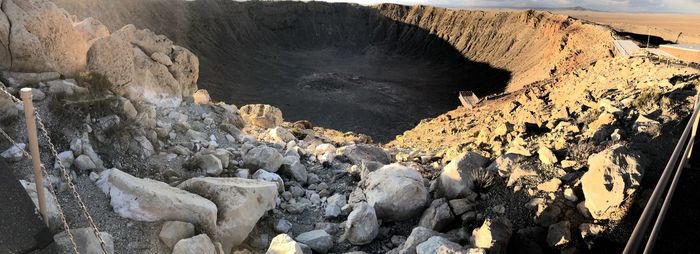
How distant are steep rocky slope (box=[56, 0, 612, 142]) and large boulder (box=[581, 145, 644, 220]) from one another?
1864cm

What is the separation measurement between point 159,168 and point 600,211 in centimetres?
500

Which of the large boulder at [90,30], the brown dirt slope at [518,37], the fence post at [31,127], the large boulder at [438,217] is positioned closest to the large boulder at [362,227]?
the large boulder at [438,217]

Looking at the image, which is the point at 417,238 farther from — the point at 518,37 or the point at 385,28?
the point at 385,28

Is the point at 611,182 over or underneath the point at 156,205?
over

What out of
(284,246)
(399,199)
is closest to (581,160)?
(399,199)

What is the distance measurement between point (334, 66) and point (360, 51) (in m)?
7.83

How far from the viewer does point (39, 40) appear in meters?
6.37

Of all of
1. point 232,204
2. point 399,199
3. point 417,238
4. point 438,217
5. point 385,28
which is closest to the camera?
point 417,238

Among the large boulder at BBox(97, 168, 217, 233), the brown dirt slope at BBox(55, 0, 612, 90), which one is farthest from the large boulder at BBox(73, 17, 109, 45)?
the brown dirt slope at BBox(55, 0, 612, 90)

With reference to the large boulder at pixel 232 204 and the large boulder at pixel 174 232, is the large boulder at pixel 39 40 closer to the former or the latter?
the large boulder at pixel 232 204

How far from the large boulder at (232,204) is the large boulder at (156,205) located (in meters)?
0.18

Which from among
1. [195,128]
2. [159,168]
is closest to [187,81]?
[195,128]

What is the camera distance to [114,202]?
477 cm

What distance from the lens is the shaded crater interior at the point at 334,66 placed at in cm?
3152
